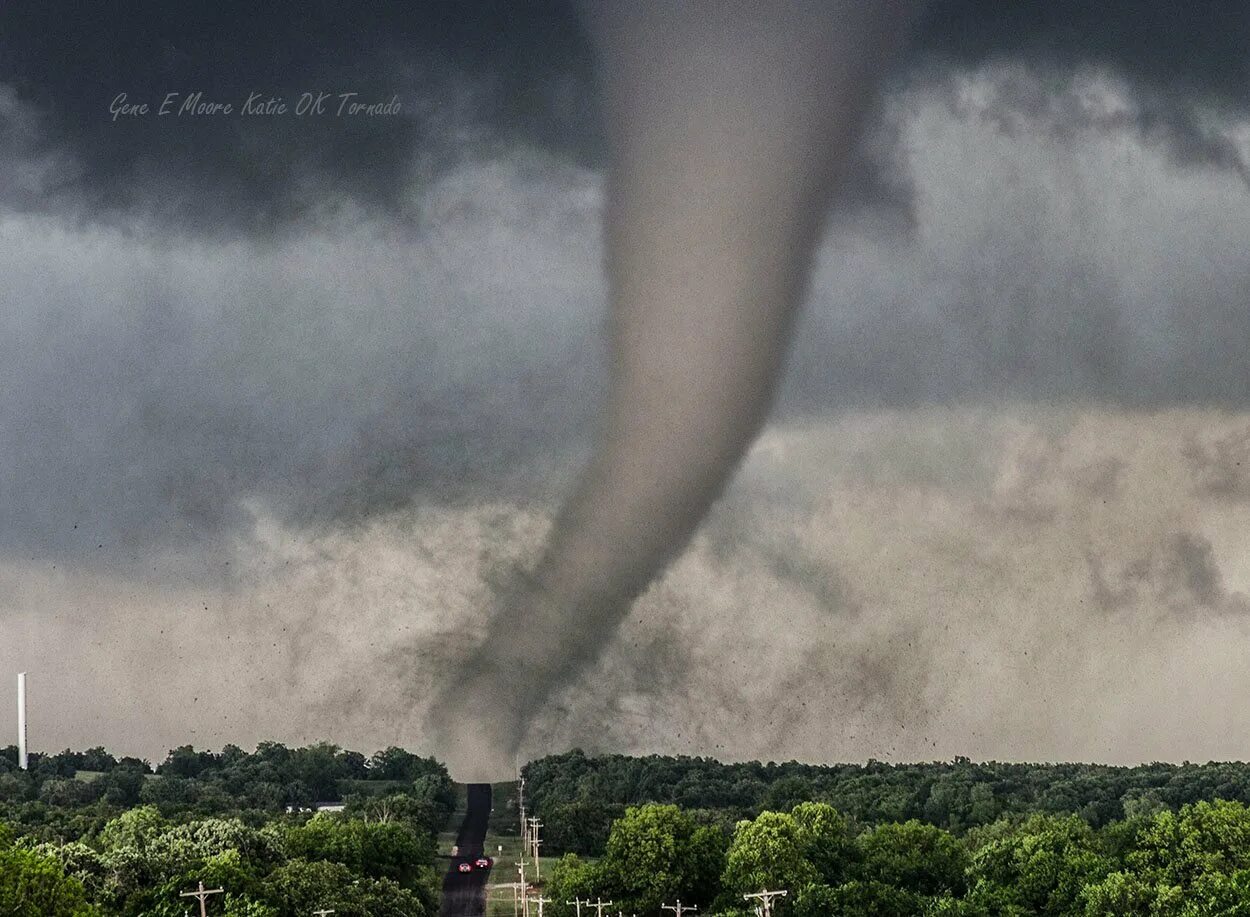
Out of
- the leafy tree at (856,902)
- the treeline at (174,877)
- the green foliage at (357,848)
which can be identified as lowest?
the leafy tree at (856,902)

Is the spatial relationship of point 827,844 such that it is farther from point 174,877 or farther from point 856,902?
point 174,877

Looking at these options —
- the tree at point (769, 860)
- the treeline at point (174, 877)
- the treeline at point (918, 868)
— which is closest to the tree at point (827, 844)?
the treeline at point (918, 868)

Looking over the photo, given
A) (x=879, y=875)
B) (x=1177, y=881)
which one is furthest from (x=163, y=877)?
(x=1177, y=881)

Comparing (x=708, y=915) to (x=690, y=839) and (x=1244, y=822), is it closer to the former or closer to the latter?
(x=690, y=839)

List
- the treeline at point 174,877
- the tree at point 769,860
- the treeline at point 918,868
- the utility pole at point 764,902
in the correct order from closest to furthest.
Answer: the treeline at point 174,877
the utility pole at point 764,902
the treeline at point 918,868
the tree at point 769,860

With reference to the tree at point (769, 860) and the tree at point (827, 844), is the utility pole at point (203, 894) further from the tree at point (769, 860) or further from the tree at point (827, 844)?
the tree at point (827, 844)

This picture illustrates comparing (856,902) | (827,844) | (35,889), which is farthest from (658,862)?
(35,889)
